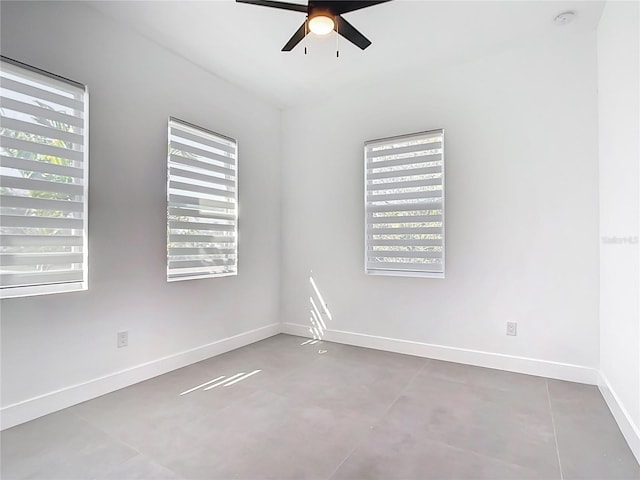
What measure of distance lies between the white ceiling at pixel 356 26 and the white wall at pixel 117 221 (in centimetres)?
25

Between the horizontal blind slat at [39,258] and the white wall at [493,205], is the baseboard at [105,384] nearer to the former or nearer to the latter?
the horizontal blind slat at [39,258]

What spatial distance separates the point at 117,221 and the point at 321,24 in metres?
1.95

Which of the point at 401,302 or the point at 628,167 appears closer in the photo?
the point at 628,167

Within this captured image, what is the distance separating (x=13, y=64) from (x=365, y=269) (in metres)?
3.09

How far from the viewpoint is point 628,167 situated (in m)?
2.01

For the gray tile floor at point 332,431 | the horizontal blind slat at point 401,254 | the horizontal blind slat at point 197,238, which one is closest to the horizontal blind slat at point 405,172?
the horizontal blind slat at point 401,254

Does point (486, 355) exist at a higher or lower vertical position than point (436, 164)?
lower

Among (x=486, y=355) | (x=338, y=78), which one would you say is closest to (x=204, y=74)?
(x=338, y=78)

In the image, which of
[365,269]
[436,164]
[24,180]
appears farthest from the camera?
[365,269]

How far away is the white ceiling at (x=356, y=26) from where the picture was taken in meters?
2.45

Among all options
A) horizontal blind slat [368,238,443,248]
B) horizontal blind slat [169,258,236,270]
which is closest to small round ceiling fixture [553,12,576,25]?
horizontal blind slat [368,238,443,248]

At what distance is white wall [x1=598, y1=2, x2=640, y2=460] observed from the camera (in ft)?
6.15

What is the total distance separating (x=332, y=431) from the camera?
2031 mm

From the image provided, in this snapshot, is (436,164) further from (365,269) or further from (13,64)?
(13,64)
